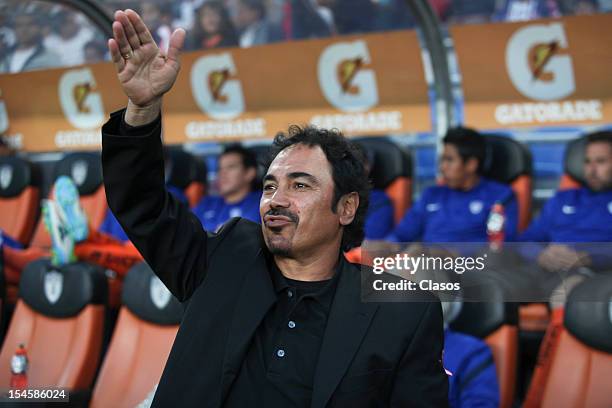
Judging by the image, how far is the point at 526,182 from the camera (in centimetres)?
499

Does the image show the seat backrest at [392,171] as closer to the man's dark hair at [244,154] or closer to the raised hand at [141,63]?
the man's dark hair at [244,154]

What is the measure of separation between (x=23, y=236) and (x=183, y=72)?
66.6 inches

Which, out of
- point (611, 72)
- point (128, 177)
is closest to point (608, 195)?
point (611, 72)

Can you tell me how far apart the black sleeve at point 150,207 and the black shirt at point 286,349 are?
0.67ft

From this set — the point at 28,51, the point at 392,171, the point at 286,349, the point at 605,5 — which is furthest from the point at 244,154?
the point at 286,349

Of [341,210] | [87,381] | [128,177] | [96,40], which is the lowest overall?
[87,381]

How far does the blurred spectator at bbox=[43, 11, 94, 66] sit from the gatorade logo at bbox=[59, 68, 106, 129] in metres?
0.11

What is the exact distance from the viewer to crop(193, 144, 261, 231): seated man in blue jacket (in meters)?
5.38

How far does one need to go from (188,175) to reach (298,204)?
4.03 metres

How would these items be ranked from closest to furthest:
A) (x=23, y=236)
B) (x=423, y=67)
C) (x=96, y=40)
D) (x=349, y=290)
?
(x=349, y=290) < (x=423, y=67) < (x=23, y=236) < (x=96, y=40)

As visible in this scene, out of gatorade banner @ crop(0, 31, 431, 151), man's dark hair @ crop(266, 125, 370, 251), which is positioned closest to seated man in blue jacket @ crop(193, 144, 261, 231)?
gatorade banner @ crop(0, 31, 431, 151)

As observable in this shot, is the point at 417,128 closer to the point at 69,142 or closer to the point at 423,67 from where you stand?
the point at 423,67

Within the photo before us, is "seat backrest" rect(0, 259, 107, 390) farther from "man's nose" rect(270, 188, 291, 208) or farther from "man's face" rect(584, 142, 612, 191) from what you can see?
"man's face" rect(584, 142, 612, 191)

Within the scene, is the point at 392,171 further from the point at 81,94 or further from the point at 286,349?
the point at 286,349
